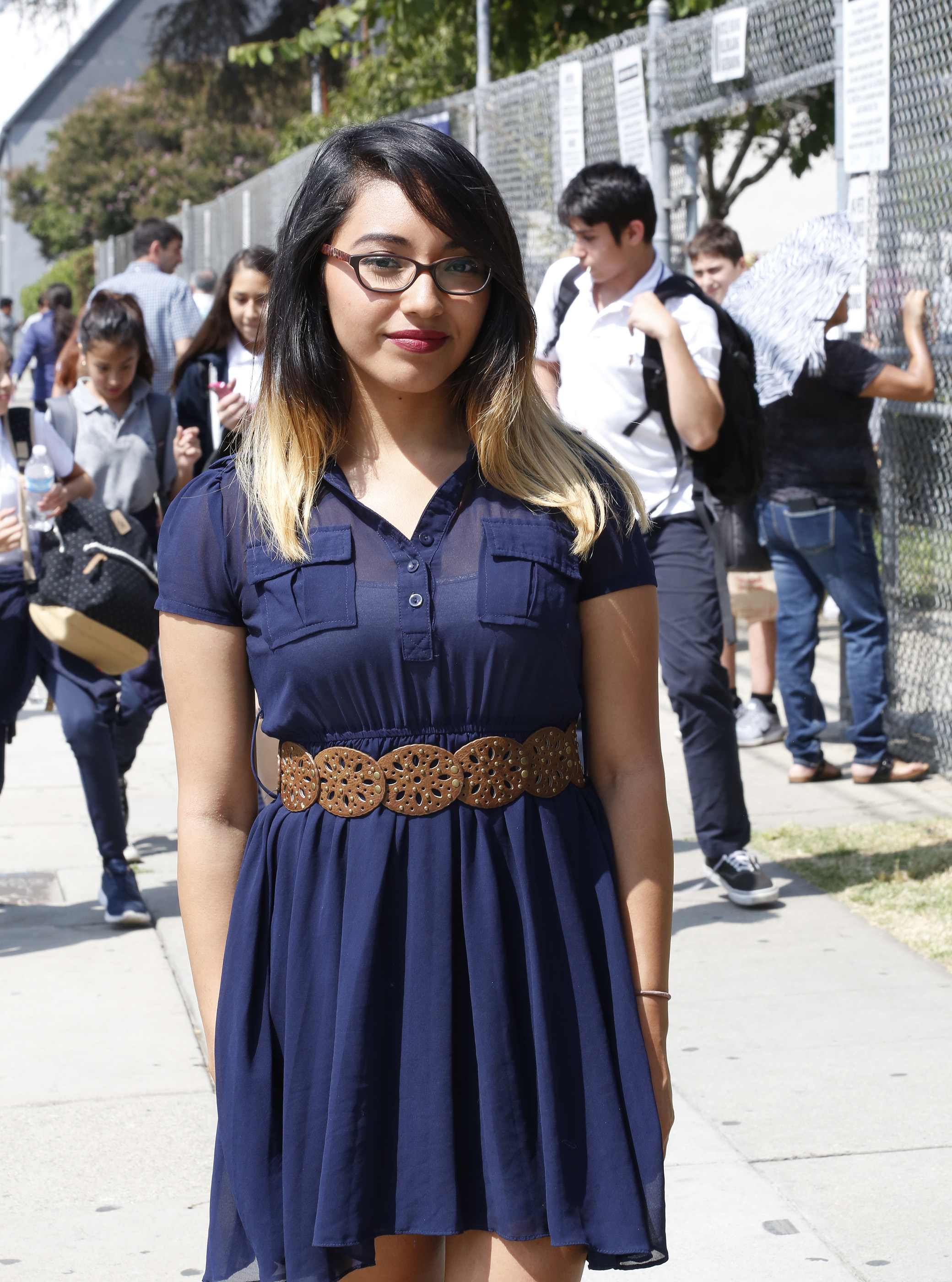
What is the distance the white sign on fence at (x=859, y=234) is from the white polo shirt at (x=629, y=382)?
1.62 metres

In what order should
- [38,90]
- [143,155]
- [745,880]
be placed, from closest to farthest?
1. [745,880]
2. [143,155]
3. [38,90]

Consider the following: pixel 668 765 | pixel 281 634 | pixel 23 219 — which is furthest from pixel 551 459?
pixel 23 219

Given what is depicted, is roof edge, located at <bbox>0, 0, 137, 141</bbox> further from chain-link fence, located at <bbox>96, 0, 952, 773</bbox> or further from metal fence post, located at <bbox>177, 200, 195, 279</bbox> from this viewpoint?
chain-link fence, located at <bbox>96, 0, 952, 773</bbox>

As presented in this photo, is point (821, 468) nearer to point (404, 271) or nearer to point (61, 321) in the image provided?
point (404, 271)

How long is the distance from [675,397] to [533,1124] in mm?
3229

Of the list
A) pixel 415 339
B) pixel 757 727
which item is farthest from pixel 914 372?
pixel 415 339

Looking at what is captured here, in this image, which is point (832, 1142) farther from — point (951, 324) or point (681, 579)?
point (951, 324)

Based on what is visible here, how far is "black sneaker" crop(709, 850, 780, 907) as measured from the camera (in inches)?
201

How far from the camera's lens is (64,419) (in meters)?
5.32

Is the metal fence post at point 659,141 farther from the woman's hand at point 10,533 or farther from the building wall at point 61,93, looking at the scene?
the building wall at point 61,93

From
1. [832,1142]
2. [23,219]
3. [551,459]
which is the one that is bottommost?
[832,1142]

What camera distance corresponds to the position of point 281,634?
193 centimetres

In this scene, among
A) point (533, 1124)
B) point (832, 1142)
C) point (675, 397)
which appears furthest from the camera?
point (675, 397)

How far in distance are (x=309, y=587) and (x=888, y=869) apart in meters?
3.96
